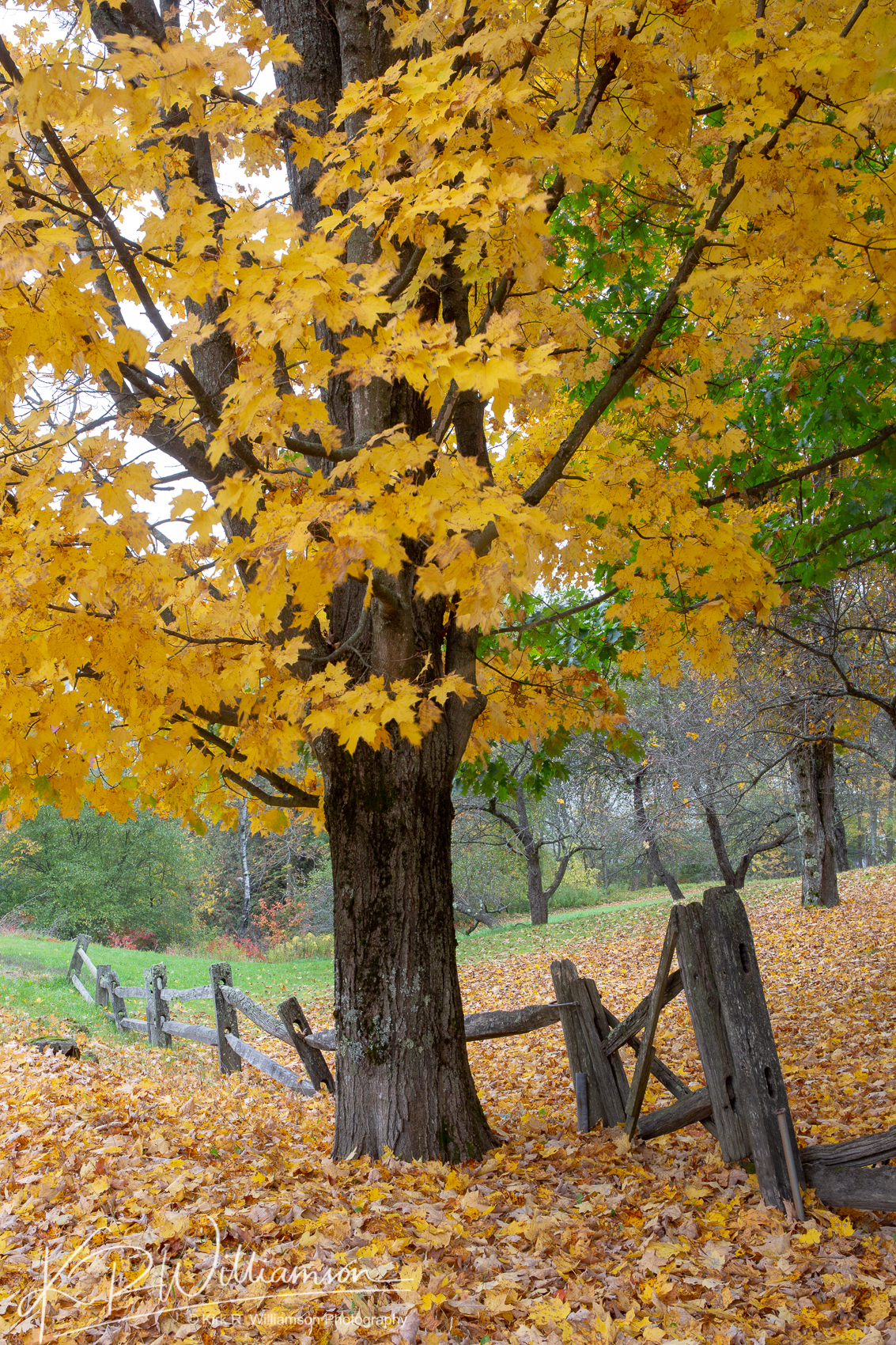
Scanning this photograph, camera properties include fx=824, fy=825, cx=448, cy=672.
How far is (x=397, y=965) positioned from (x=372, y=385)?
2870mm

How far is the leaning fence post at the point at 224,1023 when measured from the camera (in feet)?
26.4

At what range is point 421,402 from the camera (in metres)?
4.50

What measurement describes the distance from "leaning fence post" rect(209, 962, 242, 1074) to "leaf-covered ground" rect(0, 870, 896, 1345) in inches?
113

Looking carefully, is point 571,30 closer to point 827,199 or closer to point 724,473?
point 827,199

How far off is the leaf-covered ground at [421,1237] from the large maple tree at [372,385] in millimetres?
578

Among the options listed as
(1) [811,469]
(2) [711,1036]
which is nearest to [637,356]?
(1) [811,469]

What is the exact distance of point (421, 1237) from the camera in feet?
10.1

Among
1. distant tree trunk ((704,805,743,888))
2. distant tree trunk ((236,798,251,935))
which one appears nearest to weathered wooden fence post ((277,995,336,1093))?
distant tree trunk ((704,805,743,888))

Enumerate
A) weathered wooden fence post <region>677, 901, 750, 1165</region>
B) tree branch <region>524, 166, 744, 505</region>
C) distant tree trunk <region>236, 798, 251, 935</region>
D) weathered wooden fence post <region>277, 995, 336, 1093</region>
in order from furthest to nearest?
distant tree trunk <region>236, 798, 251, 935</region>, weathered wooden fence post <region>277, 995, 336, 1093</region>, tree branch <region>524, 166, 744, 505</region>, weathered wooden fence post <region>677, 901, 750, 1165</region>

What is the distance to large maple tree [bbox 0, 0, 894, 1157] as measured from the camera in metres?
2.76

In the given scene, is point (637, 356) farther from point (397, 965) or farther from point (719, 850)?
point (719, 850)

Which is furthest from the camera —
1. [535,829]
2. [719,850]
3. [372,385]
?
[535,829]

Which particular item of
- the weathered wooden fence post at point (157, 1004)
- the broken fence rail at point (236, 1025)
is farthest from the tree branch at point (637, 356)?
the weathered wooden fence post at point (157, 1004)

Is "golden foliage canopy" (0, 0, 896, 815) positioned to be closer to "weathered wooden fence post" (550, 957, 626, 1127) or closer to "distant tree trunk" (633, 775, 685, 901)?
"weathered wooden fence post" (550, 957, 626, 1127)
